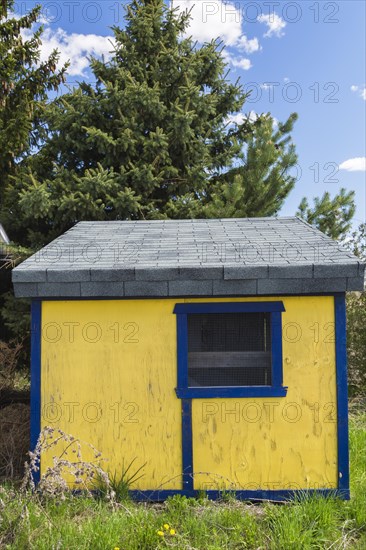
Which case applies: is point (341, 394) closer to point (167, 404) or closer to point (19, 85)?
point (167, 404)

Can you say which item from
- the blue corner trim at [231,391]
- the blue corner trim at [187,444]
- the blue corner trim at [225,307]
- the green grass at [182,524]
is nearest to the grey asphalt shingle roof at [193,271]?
the blue corner trim at [225,307]

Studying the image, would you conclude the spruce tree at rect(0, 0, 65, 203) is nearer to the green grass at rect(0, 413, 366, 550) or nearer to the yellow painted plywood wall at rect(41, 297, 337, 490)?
the yellow painted plywood wall at rect(41, 297, 337, 490)

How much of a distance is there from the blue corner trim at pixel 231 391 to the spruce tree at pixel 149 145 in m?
4.93

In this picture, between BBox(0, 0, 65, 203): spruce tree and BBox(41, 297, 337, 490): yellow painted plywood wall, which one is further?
BBox(0, 0, 65, 203): spruce tree

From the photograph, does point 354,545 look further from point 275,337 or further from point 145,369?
point 145,369

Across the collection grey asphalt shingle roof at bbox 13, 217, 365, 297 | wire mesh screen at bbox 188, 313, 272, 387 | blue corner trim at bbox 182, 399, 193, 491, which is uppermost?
grey asphalt shingle roof at bbox 13, 217, 365, 297

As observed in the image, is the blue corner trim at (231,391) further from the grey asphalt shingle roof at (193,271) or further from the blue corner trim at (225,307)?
the grey asphalt shingle roof at (193,271)

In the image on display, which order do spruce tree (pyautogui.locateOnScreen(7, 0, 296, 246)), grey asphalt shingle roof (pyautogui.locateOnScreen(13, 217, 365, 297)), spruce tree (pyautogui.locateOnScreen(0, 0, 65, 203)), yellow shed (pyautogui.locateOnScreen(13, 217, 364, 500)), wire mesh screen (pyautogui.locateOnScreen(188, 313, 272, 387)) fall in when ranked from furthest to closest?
spruce tree (pyautogui.locateOnScreen(0, 0, 65, 203))
spruce tree (pyautogui.locateOnScreen(7, 0, 296, 246))
wire mesh screen (pyautogui.locateOnScreen(188, 313, 272, 387))
yellow shed (pyautogui.locateOnScreen(13, 217, 364, 500))
grey asphalt shingle roof (pyautogui.locateOnScreen(13, 217, 365, 297))

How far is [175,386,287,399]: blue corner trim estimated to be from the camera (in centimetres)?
457

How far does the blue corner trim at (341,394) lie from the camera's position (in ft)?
15.0

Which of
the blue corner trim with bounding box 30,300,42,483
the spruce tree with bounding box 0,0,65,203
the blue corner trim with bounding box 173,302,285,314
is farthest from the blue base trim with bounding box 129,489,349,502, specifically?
the spruce tree with bounding box 0,0,65,203

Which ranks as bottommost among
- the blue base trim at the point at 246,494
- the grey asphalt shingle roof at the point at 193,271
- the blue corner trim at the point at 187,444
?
the blue base trim at the point at 246,494

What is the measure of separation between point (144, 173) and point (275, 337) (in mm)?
5372

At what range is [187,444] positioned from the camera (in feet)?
15.1
